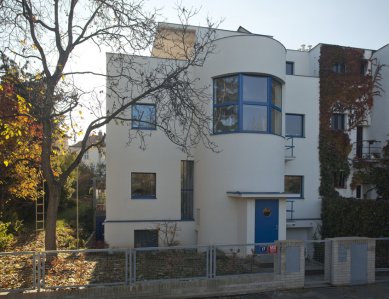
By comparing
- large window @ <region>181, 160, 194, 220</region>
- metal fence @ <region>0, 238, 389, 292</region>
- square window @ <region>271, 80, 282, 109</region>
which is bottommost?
metal fence @ <region>0, 238, 389, 292</region>

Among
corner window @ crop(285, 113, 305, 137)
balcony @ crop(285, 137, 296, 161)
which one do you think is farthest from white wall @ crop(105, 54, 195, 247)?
corner window @ crop(285, 113, 305, 137)

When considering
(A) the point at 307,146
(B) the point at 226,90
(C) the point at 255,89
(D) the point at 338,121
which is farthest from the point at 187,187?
(D) the point at 338,121

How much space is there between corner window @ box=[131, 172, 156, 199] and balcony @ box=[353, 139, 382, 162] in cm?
1033

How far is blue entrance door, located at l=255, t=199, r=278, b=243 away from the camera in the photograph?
38.1 ft

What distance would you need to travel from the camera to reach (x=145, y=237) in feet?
46.0

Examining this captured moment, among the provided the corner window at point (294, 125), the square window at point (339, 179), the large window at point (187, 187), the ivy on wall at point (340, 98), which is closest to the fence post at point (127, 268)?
the large window at point (187, 187)

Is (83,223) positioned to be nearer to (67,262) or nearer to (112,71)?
(112,71)

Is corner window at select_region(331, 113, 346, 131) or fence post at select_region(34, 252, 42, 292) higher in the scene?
corner window at select_region(331, 113, 346, 131)

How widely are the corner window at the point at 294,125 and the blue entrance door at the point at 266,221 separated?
4951 mm

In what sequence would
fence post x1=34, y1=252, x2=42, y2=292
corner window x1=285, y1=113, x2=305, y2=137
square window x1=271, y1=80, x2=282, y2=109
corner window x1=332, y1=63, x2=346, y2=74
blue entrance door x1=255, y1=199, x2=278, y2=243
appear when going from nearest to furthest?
fence post x1=34, y1=252, x2=42, y2=292 < blue entrance door x1=255, y1=199, x2=278, y2=243 < square window x1=271, y1=80, x2=282, y2=109 < corner window x1=285, y1=113, x2=305, y2=137 < corner window x1=332, y1=63, x2=346, y2=74

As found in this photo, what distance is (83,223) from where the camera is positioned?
19.7 m

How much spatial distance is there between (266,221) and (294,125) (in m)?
6.07

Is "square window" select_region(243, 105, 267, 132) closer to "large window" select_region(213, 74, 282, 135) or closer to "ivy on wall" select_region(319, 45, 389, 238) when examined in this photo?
"large window" select_region(213, 74, 282, 135)

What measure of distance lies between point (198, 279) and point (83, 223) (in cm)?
1343
